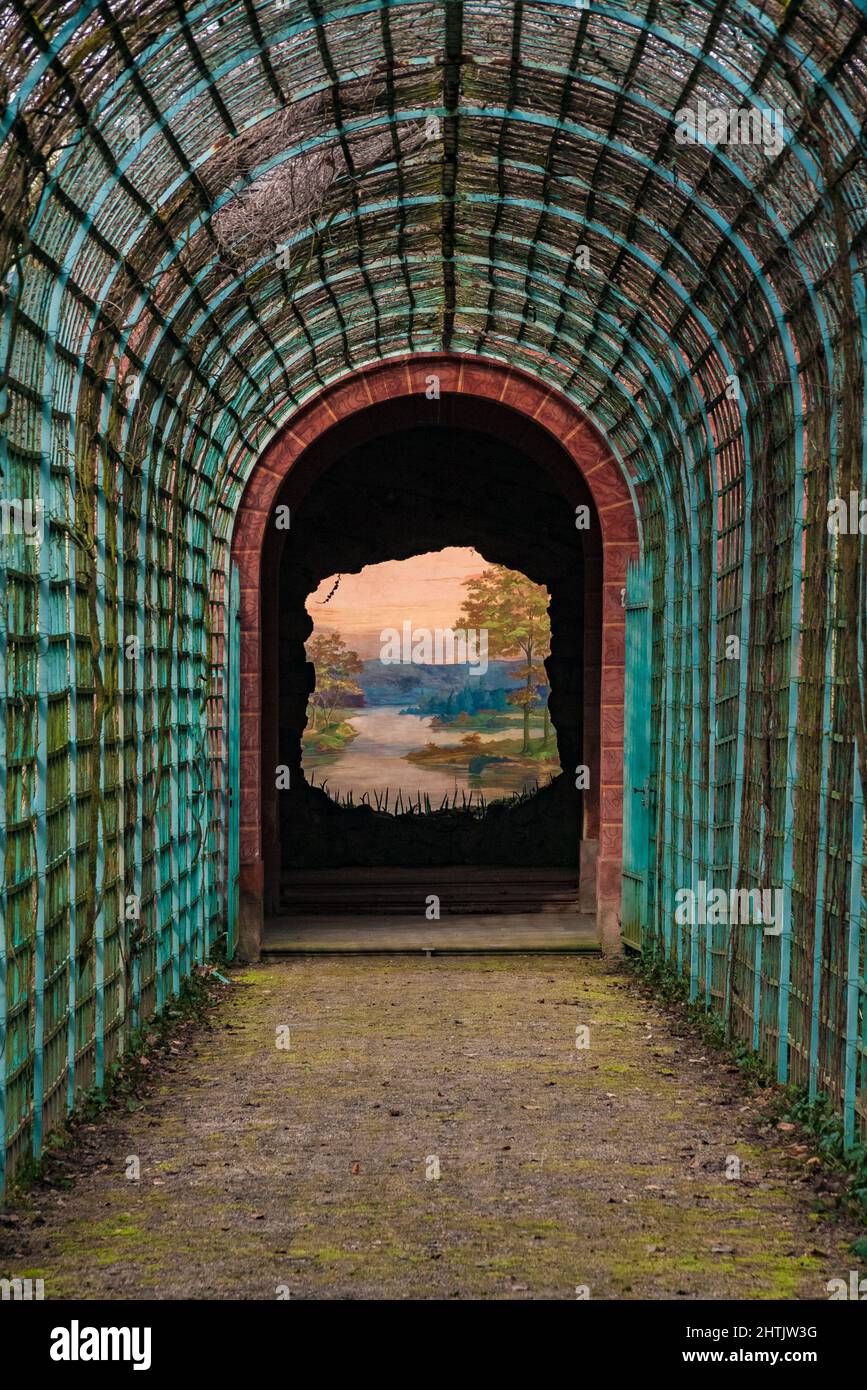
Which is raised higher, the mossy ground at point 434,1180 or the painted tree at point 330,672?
the painted tree at point 330,672

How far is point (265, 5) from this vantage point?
661cm

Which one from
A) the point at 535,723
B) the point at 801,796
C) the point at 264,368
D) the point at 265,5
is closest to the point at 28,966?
the point at 801,796

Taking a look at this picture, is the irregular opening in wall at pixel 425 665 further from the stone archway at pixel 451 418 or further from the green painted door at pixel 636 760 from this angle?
the green painted door at pixel 636 760

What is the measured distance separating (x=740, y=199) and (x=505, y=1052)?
14.7 ft

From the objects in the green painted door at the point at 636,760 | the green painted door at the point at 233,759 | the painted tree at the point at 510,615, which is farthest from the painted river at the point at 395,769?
the green painted door at the point at 636,760

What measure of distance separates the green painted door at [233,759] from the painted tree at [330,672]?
6.33 metres

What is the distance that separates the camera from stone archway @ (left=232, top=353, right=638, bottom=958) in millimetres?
12547

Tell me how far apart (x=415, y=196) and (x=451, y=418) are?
3.90 meters

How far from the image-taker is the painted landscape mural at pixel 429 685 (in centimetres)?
1881

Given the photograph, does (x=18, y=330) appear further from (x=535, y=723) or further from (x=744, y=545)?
(x=535, y=723)

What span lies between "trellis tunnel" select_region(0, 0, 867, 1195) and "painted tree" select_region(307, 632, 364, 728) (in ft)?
21.2

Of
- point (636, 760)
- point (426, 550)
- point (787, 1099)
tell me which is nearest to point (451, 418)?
point (636, 760)

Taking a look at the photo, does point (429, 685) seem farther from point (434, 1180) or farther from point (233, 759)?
point (434, 1180)

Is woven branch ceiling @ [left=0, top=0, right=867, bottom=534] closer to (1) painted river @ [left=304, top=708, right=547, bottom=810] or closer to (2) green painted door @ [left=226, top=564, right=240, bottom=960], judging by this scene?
(2) green painted door @ [left=226, top=564, right=240, bottom=960]
